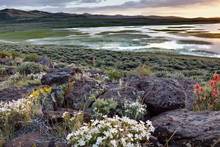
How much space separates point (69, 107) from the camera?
7.44m

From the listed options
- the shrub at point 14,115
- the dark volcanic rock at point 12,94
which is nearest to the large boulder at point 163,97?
the shrub at point 14,115

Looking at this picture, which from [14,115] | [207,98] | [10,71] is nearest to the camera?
[14,115]

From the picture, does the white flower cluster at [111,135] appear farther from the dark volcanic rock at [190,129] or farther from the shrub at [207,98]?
the shrub at [207,98]

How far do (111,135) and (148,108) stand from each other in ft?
8.18

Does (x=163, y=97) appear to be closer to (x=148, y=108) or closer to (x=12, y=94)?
(x=148, y=108)

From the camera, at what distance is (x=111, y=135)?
441 cm

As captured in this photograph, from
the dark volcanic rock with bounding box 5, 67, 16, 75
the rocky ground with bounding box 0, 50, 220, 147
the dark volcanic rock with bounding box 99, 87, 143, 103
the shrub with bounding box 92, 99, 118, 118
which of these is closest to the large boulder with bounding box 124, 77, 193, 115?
the rocky ground with bounding box 0, 50, 220, 147

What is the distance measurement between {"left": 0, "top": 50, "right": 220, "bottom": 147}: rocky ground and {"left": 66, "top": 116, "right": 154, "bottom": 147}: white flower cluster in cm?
46

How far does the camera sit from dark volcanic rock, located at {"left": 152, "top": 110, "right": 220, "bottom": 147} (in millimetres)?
5121

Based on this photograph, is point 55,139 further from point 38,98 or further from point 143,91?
point 143,91

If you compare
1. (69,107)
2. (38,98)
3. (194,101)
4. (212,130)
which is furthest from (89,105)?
(212,130)

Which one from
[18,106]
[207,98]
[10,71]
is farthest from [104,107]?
[10,71]

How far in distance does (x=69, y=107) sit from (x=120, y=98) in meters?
0.99

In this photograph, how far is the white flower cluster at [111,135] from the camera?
Answer: 4414 mm
